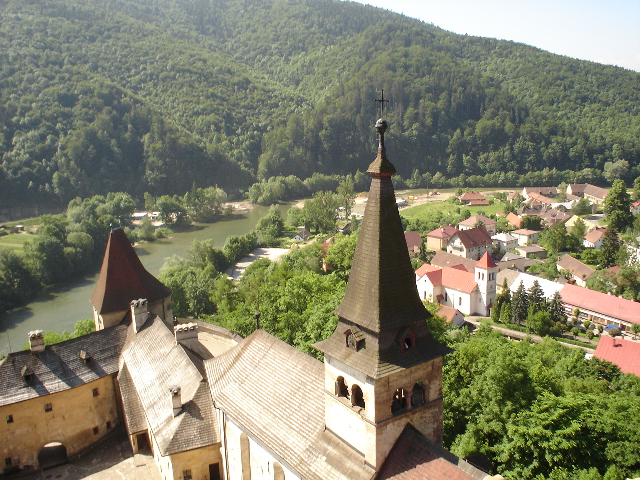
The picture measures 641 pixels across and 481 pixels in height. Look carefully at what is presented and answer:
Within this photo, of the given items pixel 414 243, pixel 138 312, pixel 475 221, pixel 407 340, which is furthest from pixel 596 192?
pixel 407 340

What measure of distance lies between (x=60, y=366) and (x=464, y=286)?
1681 inches

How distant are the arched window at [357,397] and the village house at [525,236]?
72.4 metres

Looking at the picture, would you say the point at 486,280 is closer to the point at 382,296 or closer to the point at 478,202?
the point at 382,296

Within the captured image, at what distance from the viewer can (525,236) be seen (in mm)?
83625

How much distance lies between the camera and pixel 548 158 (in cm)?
15488

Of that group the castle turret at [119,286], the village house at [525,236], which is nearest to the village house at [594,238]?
the village house at [525,236]

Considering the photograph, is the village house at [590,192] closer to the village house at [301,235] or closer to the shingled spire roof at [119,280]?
the village house at [301,235]

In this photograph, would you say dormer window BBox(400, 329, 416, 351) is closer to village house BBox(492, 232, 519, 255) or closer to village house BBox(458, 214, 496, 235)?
village house BBox(492, 232, 519, 255)

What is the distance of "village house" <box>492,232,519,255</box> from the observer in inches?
3174

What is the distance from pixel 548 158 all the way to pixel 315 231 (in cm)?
9083

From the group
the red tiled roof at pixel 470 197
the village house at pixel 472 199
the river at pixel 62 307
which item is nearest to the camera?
the river at pixel 62 307

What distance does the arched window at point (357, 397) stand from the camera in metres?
16.4

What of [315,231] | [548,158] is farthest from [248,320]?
[548,158]

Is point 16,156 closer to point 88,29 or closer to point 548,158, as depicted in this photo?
point 88,29
